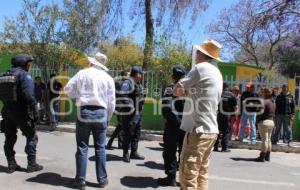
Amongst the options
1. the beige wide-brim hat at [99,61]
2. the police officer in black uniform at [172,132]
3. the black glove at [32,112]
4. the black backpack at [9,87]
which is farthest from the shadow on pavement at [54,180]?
the beige wide-brim hat at [99,61]

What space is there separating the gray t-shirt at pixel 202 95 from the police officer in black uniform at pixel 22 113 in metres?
2.85

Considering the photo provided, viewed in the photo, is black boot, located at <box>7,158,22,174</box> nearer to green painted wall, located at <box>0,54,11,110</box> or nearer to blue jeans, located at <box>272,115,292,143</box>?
blue jeans, located at <box>272,115,292,143</box>

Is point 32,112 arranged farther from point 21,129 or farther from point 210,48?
point 210,48

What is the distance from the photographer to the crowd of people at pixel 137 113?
5.87 metres

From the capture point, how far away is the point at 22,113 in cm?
773

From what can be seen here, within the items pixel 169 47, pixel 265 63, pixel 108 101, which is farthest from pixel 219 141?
pixel 265 63

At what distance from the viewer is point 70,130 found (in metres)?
15.2

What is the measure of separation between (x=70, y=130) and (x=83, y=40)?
3370 millimetres

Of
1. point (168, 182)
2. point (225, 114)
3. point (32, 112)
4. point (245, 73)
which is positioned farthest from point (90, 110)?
point (245, 73)

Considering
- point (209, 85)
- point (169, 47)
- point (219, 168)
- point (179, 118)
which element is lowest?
point (219, 168)

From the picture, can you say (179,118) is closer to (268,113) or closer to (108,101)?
(108,101)

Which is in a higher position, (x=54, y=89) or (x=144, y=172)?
(x=54, y=89)

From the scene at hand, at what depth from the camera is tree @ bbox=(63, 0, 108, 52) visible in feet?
52.4

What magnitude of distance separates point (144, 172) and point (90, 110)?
2.09 m
